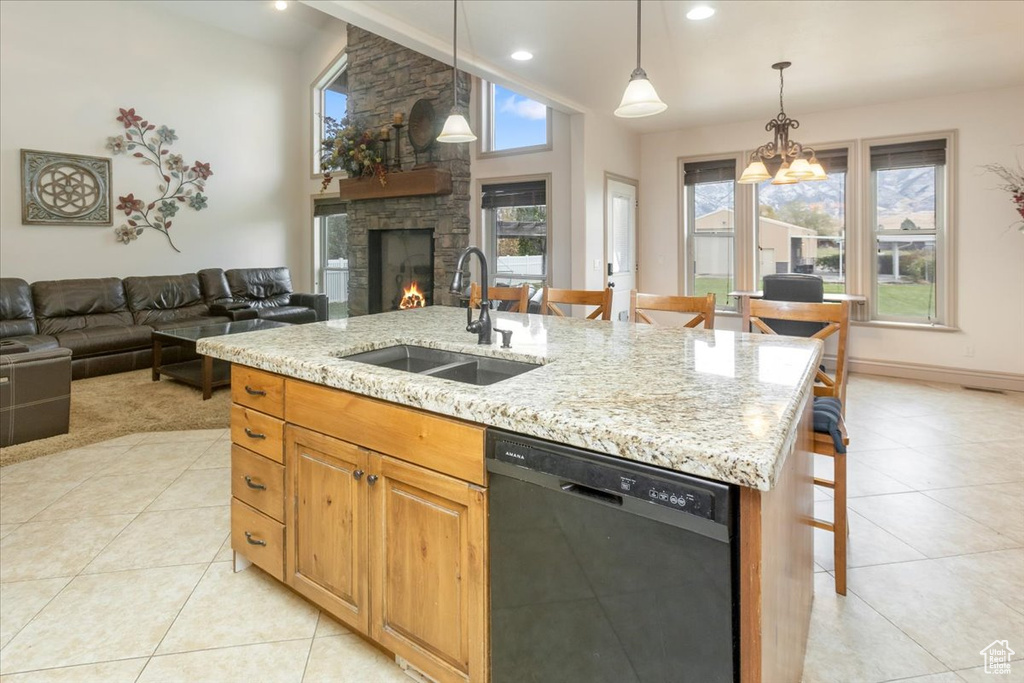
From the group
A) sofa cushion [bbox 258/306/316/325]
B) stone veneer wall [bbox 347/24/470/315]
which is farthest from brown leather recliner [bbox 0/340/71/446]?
stone veneer wall [bbox 347/24/470/315]

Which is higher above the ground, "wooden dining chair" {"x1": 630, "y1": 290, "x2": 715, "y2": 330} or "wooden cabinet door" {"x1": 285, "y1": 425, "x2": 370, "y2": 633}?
"wooden dining chair" {"x1": 630, "y1": 290, "x2": 715, "y2": 330}

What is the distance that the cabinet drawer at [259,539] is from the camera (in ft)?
6.15

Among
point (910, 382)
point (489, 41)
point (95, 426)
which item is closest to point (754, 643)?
point (489, 41)

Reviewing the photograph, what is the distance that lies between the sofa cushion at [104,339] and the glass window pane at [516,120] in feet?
13.7

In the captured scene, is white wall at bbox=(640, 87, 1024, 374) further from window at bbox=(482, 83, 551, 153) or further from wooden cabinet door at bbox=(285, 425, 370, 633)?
wooden cabinet door at bbox=(285, 425, 370, 633)

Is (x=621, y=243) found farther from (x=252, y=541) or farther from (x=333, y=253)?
(x=252, y=541)

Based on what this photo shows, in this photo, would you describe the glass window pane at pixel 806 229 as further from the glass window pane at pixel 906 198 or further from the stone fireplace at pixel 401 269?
the stone fireplace at pixel 401 269

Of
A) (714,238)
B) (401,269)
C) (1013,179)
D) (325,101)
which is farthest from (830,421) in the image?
(325,101)

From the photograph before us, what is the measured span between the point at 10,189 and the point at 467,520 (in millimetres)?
6992

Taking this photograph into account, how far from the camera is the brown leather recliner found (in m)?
3.40

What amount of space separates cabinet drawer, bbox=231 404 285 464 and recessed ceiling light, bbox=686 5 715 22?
3182mm

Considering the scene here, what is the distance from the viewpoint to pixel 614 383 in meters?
1.40

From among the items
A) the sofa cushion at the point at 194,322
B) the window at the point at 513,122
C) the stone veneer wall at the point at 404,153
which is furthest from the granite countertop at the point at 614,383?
the sofa cushion at the point at 194,322

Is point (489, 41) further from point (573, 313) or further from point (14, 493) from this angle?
point (14, 493)
